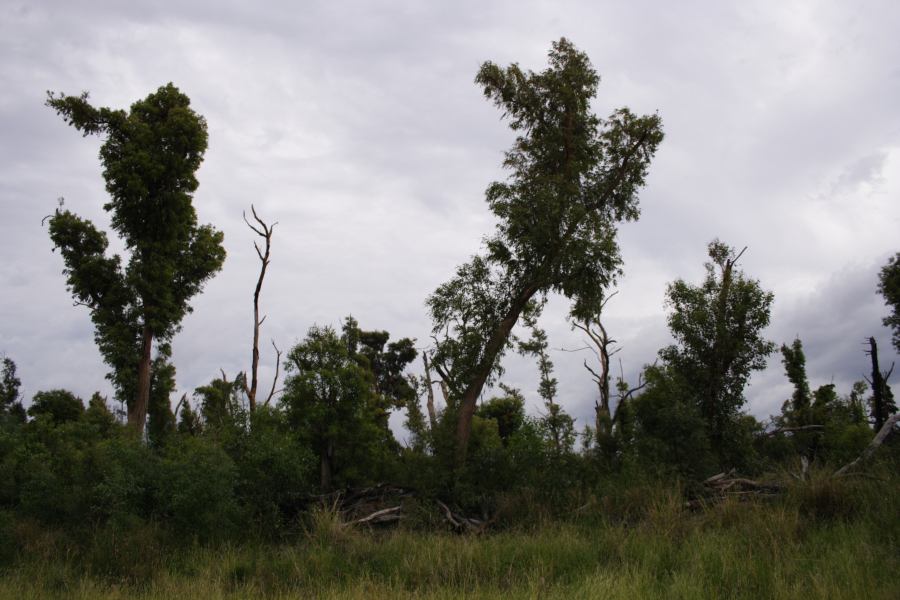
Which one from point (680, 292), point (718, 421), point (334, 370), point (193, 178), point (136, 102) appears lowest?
point (718, 421)

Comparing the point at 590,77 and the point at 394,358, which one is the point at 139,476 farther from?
the point at 394,358

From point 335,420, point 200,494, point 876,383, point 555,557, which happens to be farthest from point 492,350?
point 876,383

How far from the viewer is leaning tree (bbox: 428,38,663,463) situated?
2159 cm

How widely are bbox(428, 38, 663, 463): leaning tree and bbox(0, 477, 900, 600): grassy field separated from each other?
284 inches

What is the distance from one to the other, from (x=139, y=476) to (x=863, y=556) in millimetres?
16056

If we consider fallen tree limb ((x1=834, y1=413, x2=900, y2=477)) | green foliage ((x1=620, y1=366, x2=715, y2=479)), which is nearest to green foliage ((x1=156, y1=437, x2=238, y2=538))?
green foliage ((x1=620, y1=366, x2=715, y2=479))

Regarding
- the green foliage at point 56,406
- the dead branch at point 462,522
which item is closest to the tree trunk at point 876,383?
the dead branch at point 462,522

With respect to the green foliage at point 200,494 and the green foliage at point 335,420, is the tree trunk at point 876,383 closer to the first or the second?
the green foliage at point 335,420

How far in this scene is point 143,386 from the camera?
2638cm

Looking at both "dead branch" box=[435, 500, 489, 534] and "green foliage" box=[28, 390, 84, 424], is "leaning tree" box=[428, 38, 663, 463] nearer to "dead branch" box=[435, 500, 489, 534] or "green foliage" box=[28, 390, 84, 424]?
"dead branch" box=[435, 500, 489, 534]

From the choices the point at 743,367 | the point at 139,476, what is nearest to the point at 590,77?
the point at 743,367

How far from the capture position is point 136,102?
28531 mm

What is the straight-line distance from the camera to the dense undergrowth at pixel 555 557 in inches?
367

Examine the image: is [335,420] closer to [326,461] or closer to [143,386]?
[326,461]
